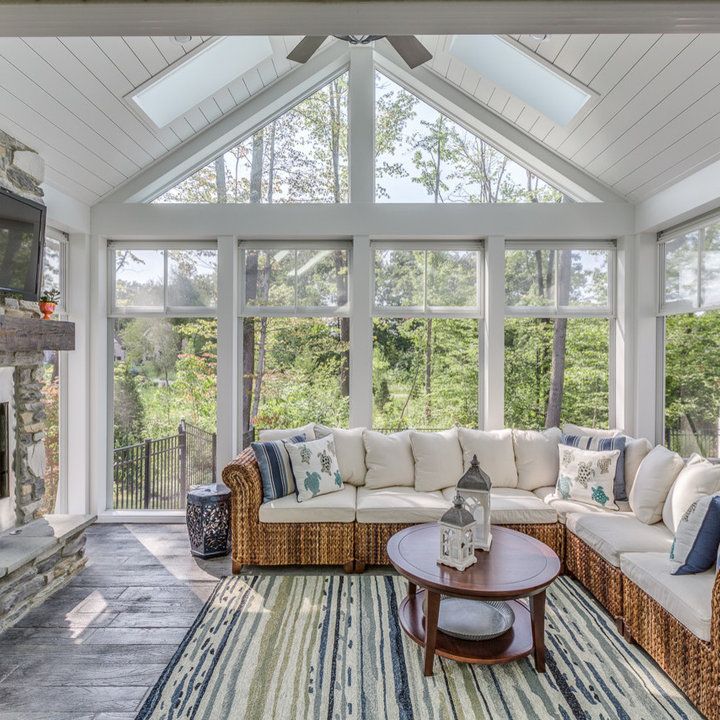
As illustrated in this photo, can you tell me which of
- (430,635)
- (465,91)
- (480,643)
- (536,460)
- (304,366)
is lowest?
(480,643)

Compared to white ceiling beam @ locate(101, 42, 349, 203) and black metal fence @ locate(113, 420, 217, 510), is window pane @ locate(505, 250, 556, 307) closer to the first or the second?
white ceiling beam @ locate(101, 42, 349, 203)

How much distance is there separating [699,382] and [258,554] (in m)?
3.74

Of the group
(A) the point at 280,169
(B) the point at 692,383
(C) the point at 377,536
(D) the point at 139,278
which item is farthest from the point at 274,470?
(B) the point at 692,383

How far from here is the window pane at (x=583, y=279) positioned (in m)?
4.62

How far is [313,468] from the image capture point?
3.76 m

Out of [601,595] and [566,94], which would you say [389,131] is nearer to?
[566,94]

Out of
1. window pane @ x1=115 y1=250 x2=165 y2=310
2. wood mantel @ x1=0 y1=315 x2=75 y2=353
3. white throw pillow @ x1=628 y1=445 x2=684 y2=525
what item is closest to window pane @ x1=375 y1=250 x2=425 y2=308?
window pane @ x1=115 y1=250 x2=165 y2=310

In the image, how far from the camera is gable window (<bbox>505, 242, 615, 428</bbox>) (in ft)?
15.1

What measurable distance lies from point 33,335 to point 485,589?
3239 mm

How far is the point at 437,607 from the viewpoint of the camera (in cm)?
239

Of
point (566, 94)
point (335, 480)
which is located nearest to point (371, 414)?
point (335, 480)

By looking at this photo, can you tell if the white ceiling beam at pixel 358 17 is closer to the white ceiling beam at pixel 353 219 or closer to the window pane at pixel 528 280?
the white ceiling beam at pixel 353 219

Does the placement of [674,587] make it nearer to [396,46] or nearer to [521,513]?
[521,513]

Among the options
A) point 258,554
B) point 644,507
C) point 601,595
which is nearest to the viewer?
point 601,595
